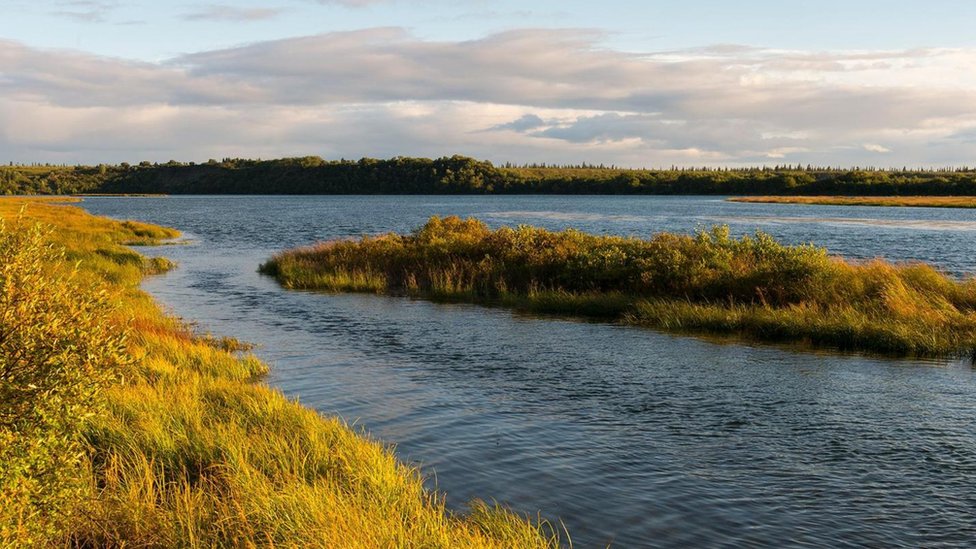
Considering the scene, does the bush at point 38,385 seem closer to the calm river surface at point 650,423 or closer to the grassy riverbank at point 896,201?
the calm river surface at point 650,423

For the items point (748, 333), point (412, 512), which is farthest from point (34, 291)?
point (748, 333)

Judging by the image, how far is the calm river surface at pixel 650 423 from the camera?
1031 cm

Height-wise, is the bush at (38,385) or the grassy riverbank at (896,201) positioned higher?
the grassy riverbank at (896,201)

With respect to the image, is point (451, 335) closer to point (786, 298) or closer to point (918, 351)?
point (786, 298)

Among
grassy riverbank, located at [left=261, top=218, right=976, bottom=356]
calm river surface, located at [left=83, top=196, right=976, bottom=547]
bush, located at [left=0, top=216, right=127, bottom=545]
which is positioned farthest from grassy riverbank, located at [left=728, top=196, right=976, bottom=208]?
bush, located at [left=0, top=216, right=127, bottom=545]

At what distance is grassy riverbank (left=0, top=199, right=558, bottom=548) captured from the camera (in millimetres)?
6504

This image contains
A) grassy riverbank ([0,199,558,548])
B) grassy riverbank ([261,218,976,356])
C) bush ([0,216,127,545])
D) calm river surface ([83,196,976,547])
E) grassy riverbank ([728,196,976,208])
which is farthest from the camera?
grassy riverbank ([728,196,976,208])

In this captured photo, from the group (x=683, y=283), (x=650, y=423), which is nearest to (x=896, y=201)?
Answer: (x=683, y=283)

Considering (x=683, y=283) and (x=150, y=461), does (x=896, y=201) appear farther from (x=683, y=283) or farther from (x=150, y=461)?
(x=150, y=461)

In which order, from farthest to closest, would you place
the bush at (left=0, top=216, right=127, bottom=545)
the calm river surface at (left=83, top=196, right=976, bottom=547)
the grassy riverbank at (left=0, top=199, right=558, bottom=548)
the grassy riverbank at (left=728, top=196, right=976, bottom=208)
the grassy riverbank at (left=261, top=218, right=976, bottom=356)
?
1. the grassy riverbank at (left=728, top=196, right=976, bottom=208)
2. the grassy riverbank at (left=261, top=218, right=976, bottom=356)
3. the calm river surface at (left=83, top=196, right=976, bottom=547)
4. the grassy riverbank at (left=0, top=199, right=558, bottom=548)
5. the bush at (left=0, top=216, right=127, bottom=545)

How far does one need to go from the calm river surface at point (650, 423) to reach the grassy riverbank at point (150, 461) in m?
1.54

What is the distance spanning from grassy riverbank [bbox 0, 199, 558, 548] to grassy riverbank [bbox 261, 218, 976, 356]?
1500 centimetres

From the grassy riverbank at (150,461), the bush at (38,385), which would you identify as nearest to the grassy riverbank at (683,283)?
the grassy riverbank at (150,461)

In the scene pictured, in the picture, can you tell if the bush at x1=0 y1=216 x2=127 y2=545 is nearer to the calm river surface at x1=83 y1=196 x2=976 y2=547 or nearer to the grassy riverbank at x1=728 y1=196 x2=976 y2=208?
the calm river surface at x1=83 y1=196 x2=976 y2=547
